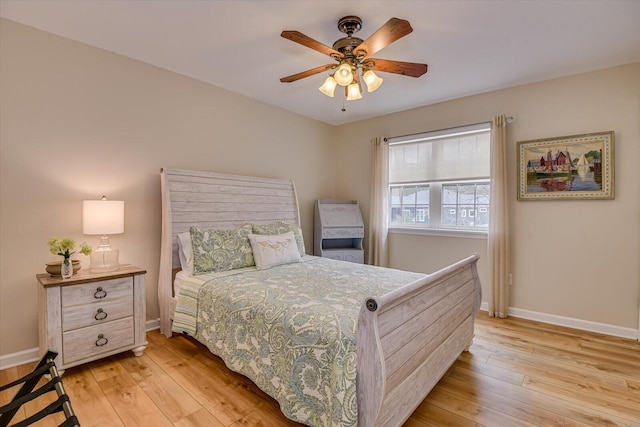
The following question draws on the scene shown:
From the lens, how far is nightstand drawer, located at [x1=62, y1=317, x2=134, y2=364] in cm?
219

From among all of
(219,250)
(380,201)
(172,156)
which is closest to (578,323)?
(380,201)

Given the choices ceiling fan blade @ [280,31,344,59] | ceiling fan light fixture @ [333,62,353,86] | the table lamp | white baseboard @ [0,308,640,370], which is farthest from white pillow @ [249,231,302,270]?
ceiling fan blade @ [280,31,344,59]

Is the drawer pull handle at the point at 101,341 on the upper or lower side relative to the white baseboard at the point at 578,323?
upper

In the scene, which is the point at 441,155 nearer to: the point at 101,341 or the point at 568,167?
the point at 568,167

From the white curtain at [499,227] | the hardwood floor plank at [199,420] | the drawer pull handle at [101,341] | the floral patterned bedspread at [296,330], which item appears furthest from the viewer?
the white curtain at [499,227]

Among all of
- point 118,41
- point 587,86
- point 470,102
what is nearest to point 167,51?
point 118,41

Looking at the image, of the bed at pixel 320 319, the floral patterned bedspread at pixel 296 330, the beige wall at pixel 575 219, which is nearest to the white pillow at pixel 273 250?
the bed at pixel 320 319

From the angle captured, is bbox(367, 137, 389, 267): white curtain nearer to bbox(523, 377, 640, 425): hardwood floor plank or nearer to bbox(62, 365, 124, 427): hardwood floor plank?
bbox(523, 377, 640, 425): hardwood floor plank

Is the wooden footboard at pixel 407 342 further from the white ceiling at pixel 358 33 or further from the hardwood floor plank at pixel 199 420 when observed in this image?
the white ceiling at pixel 358 33

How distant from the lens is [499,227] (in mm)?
3436

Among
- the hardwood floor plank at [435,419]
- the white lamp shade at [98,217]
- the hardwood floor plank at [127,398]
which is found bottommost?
the hardwood floor plank at [435,419]

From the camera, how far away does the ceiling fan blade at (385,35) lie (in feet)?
5.87

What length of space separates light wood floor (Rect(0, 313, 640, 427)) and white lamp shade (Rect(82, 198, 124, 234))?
3.51 ft

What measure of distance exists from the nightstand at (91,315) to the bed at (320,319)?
0.35 m
